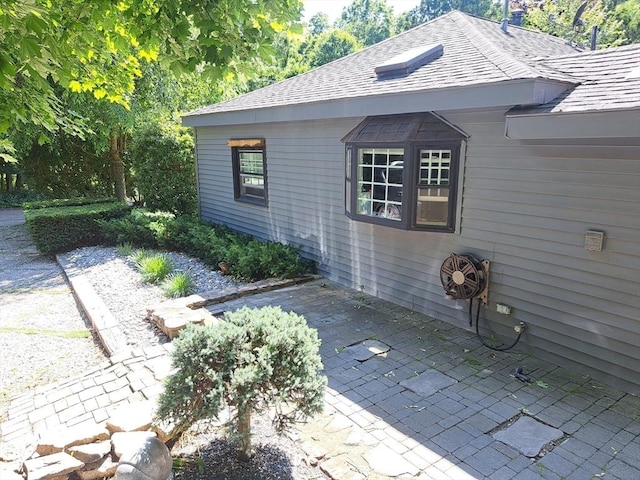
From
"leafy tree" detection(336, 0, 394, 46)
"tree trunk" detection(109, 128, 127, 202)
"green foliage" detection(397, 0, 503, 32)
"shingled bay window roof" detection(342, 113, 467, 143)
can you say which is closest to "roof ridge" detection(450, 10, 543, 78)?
"shingled bay window roof" detection(342, 113, 467, 143)

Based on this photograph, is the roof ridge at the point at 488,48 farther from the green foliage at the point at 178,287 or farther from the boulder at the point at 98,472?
the green foliage at the point at 178,287

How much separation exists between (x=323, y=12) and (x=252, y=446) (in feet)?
178

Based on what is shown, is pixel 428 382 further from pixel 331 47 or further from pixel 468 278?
pixel 331 47

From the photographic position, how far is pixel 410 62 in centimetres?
547

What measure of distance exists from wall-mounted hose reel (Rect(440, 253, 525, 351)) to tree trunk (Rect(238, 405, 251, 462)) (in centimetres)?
283

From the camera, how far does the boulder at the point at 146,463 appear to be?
8.21ft

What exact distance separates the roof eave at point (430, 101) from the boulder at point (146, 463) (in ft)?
12.5

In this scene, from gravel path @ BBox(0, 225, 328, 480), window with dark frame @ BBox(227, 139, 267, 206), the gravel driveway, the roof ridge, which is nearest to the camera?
gravel path @ BBox(0, 225, 328, 480)

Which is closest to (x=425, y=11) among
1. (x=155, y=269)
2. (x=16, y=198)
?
(x=16, y=198)

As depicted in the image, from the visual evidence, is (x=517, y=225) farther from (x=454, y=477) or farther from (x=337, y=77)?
(x=337, y=77)

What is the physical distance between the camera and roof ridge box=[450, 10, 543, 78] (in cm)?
410

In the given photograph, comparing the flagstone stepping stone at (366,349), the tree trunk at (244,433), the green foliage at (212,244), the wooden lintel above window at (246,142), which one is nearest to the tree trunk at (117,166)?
the green foliage at (212,244)

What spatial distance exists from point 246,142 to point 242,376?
6.45 m

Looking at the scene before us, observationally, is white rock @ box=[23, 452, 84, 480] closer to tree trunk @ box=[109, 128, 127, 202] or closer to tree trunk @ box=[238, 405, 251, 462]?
tree trunk @ box=[238, 405, 251, 462]
